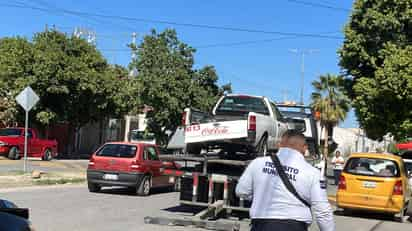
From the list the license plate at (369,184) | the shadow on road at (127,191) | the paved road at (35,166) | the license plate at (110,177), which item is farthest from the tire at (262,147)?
the paved road at (35,166)

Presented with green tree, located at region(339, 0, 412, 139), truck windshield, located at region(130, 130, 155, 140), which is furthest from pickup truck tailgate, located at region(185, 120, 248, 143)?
truck windshield, located at region(130, 130, 155, 140)

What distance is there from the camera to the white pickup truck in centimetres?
1288

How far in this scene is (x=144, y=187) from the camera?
55.8ft

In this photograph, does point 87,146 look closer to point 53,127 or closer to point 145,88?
Result: point 53,127

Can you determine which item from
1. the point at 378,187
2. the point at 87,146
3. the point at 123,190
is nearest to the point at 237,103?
the point at 378,187

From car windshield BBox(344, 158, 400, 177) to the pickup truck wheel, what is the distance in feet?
18.1

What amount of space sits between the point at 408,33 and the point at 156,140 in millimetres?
15914

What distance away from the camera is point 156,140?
3653 centimetres

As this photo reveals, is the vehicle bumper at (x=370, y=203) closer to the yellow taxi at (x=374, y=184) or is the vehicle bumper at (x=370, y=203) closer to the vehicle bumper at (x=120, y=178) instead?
the yellow taxi at (x=374, y=184)

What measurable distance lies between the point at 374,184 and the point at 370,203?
1.61 feet

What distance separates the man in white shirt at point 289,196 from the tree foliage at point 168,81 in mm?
29109

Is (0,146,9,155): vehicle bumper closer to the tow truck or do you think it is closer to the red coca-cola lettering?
the tow truck

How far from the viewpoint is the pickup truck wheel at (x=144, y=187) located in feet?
55.2

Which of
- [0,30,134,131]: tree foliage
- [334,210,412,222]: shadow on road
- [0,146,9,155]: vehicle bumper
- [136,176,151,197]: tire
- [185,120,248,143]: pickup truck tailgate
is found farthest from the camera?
[0,30,134,131]: tree foliage
